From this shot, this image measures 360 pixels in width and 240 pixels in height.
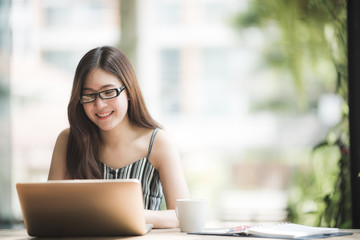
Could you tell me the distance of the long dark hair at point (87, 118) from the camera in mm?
1886

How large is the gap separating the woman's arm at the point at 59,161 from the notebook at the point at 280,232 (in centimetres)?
76

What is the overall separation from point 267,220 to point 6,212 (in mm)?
2192

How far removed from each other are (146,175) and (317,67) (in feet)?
8.89

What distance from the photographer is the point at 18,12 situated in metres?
5.07

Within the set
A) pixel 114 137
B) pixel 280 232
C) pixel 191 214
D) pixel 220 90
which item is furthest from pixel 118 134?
pixel 220 90

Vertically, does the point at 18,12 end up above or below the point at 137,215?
above

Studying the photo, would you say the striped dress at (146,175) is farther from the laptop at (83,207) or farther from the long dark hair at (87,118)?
the laptop at (83,207)

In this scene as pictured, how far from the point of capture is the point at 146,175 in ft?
6.51

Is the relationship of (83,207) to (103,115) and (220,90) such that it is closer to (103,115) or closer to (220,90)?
(103,115)

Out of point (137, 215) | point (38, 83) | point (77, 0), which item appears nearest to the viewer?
point (137, 215)

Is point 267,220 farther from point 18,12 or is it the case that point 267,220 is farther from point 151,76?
point 18,12

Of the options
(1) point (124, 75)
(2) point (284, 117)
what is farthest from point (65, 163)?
(2) point (284, 117)

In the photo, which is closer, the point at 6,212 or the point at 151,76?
the point at 6,212

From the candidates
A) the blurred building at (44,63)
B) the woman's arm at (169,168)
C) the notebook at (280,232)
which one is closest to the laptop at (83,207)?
the notebook at (280,232)
